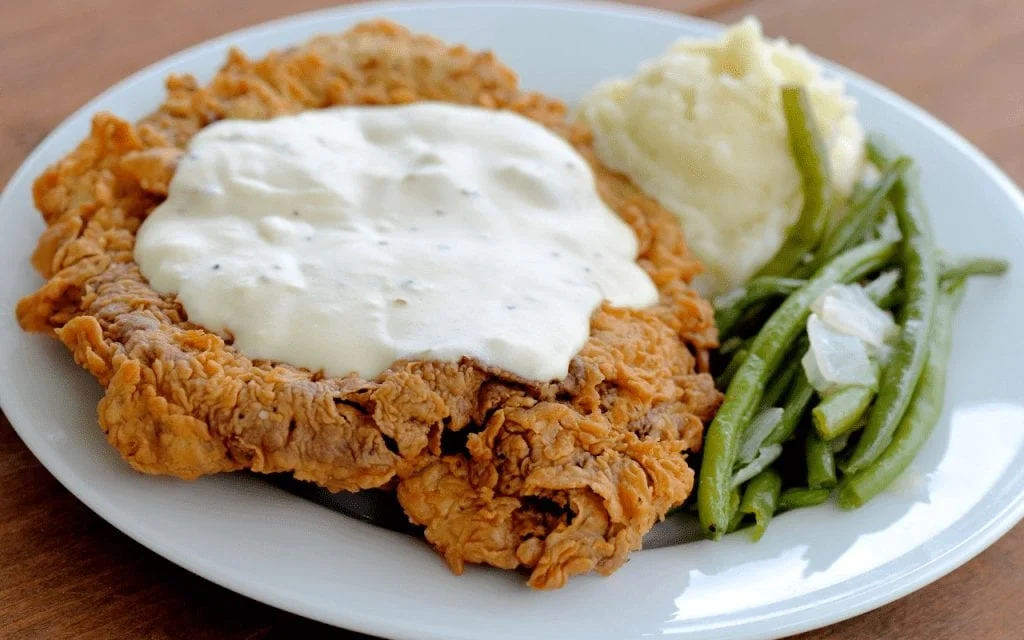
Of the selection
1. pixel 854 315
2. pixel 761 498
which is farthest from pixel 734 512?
pixel 854 315

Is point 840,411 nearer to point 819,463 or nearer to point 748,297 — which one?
point 819,463

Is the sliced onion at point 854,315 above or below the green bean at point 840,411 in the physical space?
above

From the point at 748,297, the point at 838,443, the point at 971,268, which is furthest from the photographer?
the point at 971,268

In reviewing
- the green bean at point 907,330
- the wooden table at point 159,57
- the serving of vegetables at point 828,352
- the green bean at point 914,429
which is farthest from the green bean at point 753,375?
the wooden table at point 159,57

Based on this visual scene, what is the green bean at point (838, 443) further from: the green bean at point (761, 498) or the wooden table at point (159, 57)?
the wooden table at point (159, 57)

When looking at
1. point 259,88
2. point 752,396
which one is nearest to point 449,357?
point 752,396

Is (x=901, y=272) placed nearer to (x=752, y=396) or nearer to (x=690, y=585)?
(x=752, y=396)
